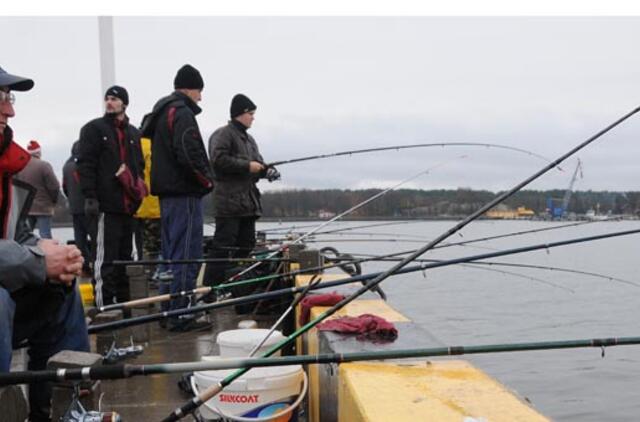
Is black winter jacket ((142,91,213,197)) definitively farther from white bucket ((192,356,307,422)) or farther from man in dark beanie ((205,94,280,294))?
white bucket ((192,356,307,422))

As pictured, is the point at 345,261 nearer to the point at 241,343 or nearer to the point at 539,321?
the point at 241,343

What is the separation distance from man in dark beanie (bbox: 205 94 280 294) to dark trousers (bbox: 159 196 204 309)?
91 cm

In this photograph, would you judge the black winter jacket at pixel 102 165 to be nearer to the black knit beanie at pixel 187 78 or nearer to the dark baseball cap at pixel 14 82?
the black knit beanie at pixel 187 78

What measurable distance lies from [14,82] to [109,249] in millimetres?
3028

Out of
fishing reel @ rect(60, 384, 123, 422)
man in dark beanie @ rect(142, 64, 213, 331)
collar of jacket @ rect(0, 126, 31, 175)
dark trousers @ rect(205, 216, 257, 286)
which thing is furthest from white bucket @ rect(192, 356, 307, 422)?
dark trousers @ rect(205, 216, 257, 286)

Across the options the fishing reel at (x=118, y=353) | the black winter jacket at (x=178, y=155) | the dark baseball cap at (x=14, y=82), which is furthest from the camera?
the black winter jacket at (x=178, y=155)

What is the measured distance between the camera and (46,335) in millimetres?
2658

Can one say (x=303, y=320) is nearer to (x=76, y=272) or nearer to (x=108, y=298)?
(x=76, y=272)

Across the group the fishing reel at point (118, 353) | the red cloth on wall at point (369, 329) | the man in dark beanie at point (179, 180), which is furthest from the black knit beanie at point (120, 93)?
the red cloth on wall at point (369, 329)

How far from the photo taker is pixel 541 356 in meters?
9.59

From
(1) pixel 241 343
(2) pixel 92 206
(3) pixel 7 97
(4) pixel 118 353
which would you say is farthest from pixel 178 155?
(3) pixel 7 97

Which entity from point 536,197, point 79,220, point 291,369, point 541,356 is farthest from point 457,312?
point 291,369

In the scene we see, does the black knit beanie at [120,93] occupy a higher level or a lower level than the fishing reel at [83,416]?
higher

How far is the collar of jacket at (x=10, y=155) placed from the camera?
245 centimetres
